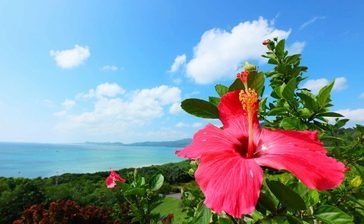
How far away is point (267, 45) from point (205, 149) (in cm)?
148

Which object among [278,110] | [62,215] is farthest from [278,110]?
[62,215]

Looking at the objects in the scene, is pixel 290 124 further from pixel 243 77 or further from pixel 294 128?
pixel 243 77

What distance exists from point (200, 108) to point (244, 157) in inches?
9.8

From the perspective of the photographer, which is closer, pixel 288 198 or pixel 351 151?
pixel 288 198

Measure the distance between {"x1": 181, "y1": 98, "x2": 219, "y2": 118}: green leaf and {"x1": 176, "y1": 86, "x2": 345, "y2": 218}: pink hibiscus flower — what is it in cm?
5

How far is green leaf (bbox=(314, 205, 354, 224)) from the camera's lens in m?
1.05

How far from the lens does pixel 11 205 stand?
7.50m

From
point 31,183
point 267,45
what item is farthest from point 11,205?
point 267,45

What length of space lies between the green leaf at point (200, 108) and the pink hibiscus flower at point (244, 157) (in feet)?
0.17

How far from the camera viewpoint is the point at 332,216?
3.54 feet

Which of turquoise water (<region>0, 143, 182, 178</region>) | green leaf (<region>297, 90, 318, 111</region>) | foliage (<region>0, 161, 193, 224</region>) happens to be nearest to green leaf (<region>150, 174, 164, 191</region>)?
green leaf (<region>297, 90, 318, 111</region>)

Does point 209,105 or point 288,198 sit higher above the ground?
point 209,105

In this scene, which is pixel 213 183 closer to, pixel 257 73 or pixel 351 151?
pixel 257 73

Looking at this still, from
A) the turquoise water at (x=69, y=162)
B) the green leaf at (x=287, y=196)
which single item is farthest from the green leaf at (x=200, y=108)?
the turquoise water at (x=69, y=162)
